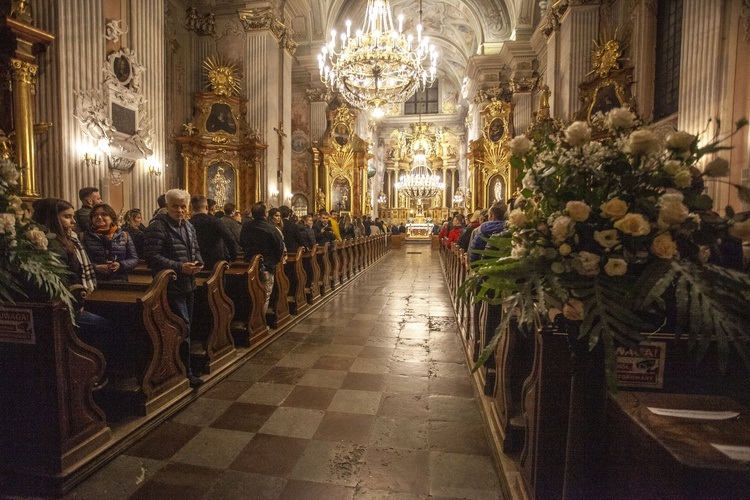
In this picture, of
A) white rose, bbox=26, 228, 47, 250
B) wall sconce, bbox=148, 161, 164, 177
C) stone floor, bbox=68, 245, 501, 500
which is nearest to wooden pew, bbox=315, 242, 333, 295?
stone floor, bbox=68, 245, 501, 500

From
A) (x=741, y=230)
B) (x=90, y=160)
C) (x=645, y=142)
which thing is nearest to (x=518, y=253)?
(x=645, y=142)

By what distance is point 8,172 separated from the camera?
2.04 metres

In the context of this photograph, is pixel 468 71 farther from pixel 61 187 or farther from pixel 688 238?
pixel 688 238

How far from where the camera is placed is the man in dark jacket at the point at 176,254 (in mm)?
3047

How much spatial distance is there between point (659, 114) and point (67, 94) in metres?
10.5

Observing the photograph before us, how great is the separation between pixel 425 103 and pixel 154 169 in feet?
76.5

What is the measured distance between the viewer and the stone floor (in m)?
2.08

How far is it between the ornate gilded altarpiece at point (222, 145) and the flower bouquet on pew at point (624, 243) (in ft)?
35.7

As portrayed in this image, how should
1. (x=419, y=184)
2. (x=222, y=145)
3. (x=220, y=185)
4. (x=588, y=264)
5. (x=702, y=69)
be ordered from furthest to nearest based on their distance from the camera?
(x=419, y=184)
(x=220, y=185)
(x=222, y=145)
(x=702, y=69)
(x=588, y=264)

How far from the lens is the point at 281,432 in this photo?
258 cm

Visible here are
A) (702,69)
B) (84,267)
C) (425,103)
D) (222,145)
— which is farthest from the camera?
(425,103)

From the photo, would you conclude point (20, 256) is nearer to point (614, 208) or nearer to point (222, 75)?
point (614, 208)

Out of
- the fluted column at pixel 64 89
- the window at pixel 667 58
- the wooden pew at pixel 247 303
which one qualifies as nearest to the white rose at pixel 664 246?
the wooden pew at pixel 247 303

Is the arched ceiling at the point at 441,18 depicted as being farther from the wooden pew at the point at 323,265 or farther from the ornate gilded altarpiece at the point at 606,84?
the wooden pew at the point at 323,265
